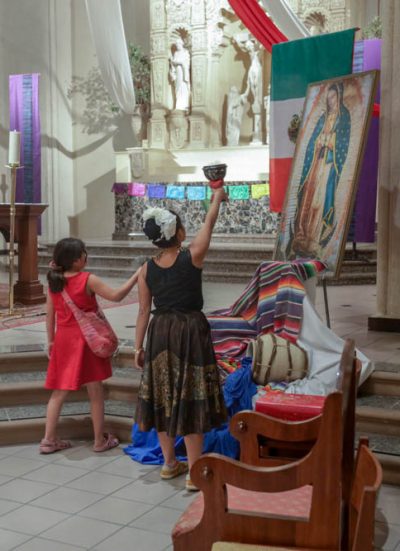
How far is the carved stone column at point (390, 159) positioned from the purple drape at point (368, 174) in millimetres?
1868

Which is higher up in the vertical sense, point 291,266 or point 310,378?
point 291,266

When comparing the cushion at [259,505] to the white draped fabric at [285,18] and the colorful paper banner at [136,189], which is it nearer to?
the white draped fabric at [285,18]

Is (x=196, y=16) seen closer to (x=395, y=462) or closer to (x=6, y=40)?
(x=6, y=40)

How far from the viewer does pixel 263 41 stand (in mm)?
8508

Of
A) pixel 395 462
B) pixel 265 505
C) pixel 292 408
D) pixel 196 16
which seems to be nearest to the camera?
pixel 265 505

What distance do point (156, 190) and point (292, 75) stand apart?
688cm

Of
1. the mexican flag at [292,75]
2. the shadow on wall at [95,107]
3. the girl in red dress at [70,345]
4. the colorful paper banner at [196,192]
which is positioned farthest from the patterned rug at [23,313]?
the shadow on wall at [95,107]

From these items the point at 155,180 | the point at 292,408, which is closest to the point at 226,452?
the point at 292,408

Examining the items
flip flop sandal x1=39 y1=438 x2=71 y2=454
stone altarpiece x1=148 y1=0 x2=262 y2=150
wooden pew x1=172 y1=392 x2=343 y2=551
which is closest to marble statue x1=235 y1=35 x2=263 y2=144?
stone altarpiece x1=148 y1=0 x2=262 y2=150

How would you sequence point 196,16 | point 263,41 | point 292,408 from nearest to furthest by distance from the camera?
point 292,408, point 263,41, point 196,16

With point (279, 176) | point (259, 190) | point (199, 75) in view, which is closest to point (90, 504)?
point (279, 176)

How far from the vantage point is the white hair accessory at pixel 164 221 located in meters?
3.90

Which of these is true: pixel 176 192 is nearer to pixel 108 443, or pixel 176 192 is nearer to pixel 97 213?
pixel 97 213

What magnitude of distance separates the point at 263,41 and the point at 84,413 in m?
5.04
